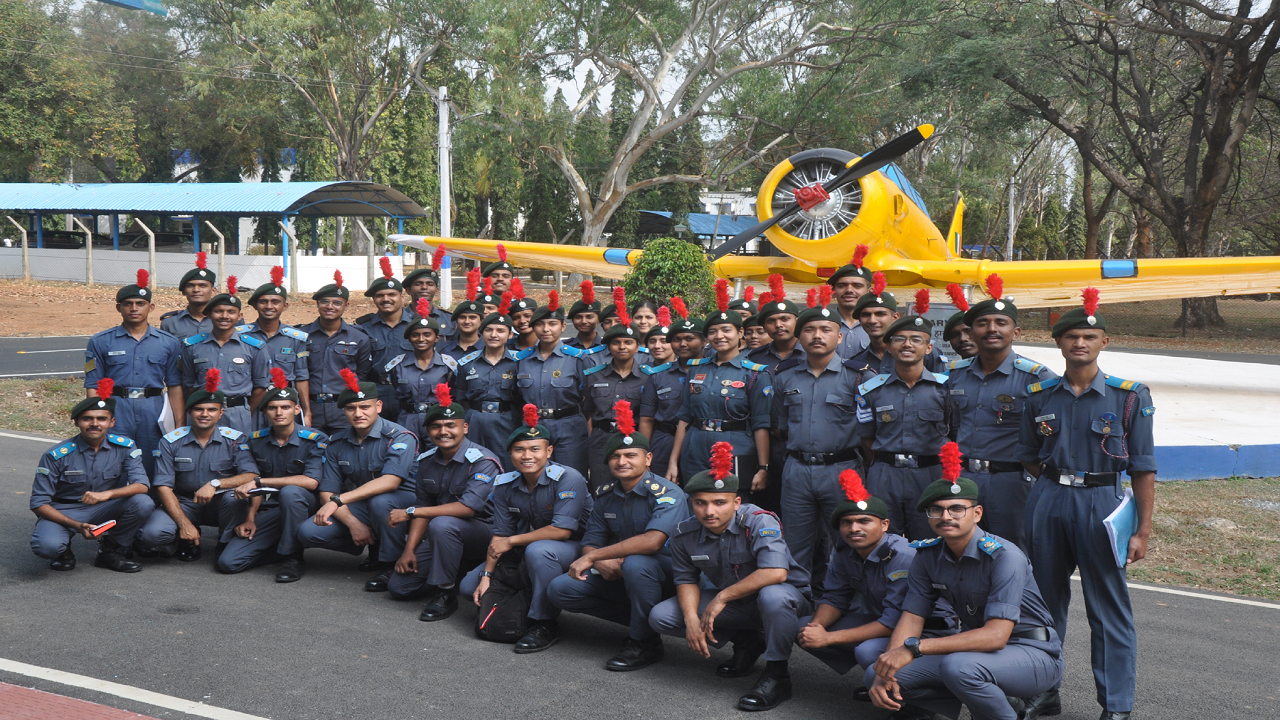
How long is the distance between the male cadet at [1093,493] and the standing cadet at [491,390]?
373 cm

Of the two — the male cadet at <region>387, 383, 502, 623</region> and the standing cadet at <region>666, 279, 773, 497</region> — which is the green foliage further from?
the male cadet at <region>387, 383, 502, 623</region>

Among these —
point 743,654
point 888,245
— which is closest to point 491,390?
point 743,654

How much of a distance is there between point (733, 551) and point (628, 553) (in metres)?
0.59

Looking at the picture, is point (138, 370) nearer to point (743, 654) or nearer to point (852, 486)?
point (743, 654)

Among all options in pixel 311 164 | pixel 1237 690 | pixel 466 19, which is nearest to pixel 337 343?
pixel 1237 690

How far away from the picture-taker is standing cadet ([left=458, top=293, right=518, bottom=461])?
6.78 meters

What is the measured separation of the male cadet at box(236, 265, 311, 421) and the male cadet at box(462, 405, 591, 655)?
2.64 m

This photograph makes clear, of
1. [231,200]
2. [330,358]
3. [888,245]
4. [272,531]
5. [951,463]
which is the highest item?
[231,200]

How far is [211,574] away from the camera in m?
5.86

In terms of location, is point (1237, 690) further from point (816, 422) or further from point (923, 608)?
point (816, 422)

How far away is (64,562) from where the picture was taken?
Answer: 5785 millimetres

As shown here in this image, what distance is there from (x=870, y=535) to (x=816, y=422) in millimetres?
1277

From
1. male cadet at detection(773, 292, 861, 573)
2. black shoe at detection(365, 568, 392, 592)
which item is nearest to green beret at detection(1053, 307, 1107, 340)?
male cadet at detection(773, 292, 861, 573)

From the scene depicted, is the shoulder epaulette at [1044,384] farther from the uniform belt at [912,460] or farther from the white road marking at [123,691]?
the white road marking at [123,691]
